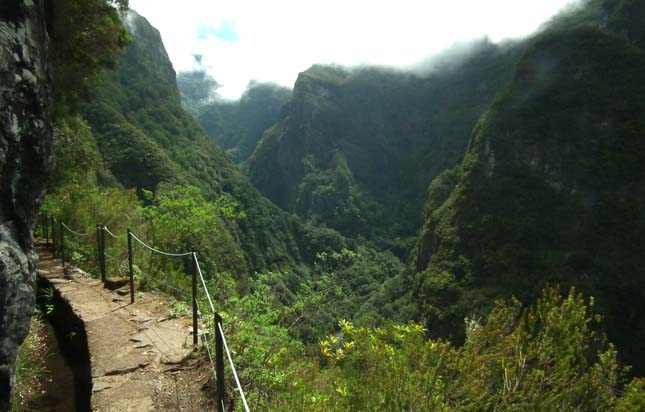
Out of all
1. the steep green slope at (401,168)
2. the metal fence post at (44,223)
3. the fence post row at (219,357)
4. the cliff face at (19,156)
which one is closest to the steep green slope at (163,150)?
the metal fence post at (44,223)

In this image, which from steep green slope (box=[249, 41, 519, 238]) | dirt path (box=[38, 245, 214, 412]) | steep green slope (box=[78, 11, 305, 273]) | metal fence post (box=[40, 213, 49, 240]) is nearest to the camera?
dirt path (box=[38, 245, 214, 412])

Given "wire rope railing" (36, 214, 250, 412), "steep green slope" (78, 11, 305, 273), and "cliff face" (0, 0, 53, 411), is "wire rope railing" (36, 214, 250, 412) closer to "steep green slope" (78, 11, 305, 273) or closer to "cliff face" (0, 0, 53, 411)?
"cliff face" (0, 0, 53, 411)

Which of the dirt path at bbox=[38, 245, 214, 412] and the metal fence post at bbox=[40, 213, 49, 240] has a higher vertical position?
the metal fence post at bbox=[40, 213, 49, 240]

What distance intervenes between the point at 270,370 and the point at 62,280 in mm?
6498

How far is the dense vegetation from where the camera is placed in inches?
140

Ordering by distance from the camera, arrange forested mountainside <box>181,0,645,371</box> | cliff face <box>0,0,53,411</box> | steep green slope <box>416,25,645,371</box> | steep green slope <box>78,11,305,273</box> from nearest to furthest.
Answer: cliff face <box>0,0,53,411</box> < steep green slope <box>416,25,645,371</box> < forested mountainside <box>181,0,645,371</box> < steep green slope <box>78,11,305,273</box>

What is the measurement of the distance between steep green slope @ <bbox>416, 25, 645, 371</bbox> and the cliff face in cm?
5994

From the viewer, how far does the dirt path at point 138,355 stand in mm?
4363

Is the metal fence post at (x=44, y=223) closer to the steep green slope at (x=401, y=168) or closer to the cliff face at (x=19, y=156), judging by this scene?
the cliff face at (x=19, y=156)

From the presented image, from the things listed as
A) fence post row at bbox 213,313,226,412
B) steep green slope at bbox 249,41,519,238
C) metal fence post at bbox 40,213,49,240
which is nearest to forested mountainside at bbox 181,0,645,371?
metal fence post at bbox 40,213,49,240

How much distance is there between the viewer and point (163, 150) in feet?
256

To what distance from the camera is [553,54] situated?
8806 centimetres

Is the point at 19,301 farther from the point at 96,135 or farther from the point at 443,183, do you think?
the point at 443,183

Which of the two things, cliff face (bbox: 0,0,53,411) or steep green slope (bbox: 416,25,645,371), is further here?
steep green slope (bbox: 416,25,645,371)
